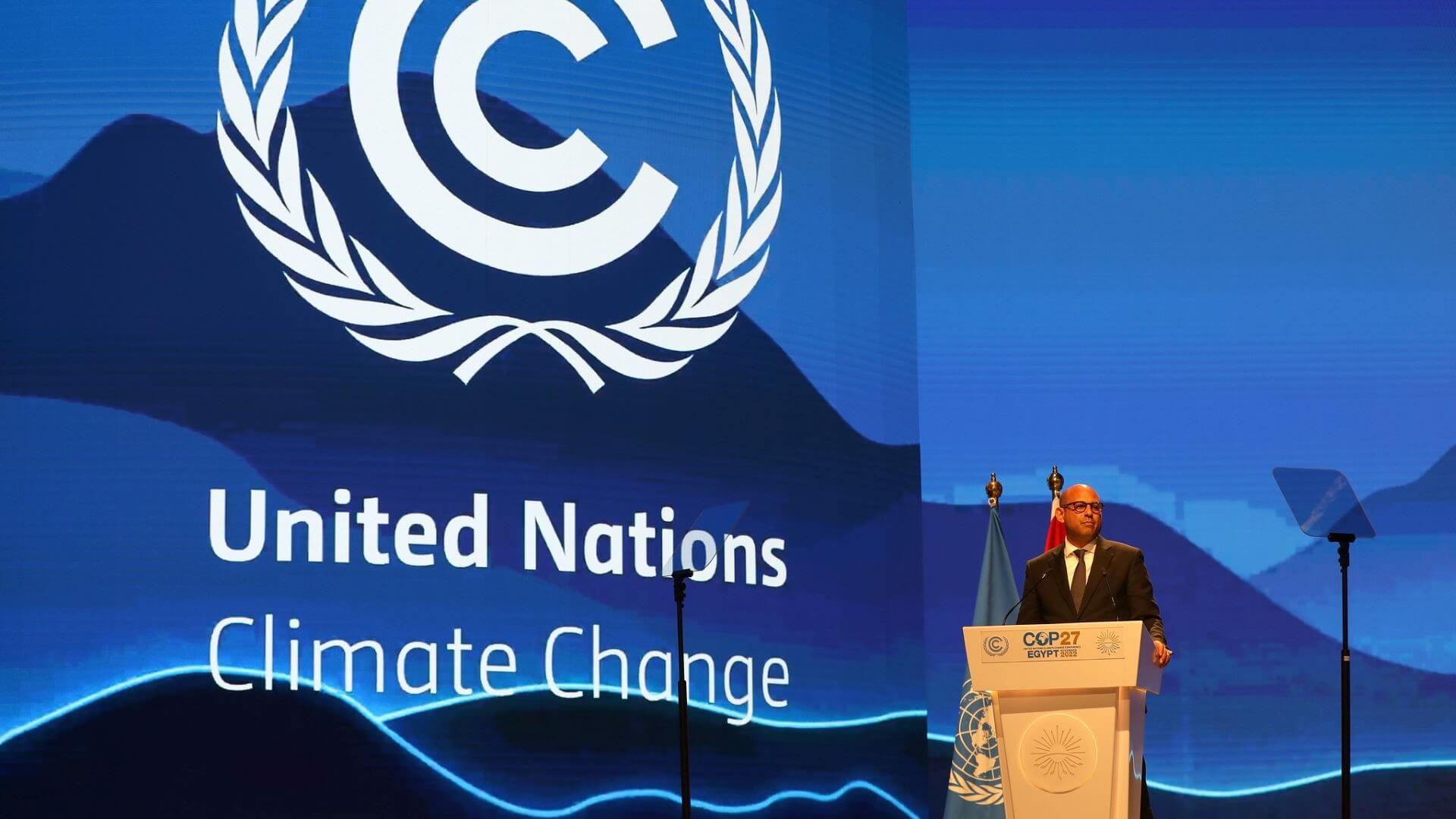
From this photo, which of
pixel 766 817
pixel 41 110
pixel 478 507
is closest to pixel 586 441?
pixel 478 507

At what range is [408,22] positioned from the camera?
6766mm

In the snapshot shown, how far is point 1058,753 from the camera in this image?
4391 millimetres

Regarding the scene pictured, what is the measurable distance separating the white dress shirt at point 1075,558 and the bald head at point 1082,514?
0.06 meters

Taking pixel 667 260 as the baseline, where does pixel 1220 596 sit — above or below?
below

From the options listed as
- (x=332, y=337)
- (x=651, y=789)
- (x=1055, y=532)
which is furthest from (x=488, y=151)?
(x=1055, y=532)

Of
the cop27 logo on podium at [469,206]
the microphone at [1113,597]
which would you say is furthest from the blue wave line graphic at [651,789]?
→ the microphone at [1113,597]

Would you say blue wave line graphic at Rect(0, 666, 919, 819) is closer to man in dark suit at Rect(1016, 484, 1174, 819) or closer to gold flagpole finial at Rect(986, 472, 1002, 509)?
gold flagpole finial at Rect(986, 472, 1002, 509)

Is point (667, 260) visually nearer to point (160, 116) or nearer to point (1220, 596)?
point (160, 116)

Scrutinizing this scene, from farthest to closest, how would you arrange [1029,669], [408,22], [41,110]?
[408,22] → [41,110] → [1029,669]

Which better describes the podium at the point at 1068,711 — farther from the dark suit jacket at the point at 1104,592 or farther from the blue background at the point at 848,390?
the blue background at the point at 848,390

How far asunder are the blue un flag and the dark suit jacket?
203 cm

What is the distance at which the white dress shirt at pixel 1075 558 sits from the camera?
4.98 metres

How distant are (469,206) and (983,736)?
294cm

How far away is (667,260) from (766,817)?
223 cm
